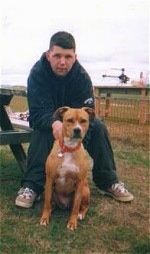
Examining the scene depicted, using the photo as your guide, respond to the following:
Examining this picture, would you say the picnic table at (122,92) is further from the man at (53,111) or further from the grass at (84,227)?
the man at (53,111)

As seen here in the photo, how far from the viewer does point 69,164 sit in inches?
133

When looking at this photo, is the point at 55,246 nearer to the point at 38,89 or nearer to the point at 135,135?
the point at 38,89

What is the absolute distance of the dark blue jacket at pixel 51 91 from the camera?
3830 mm

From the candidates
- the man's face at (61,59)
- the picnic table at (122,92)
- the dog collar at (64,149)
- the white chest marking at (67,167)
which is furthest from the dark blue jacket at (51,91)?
the picnic table at (122,92)

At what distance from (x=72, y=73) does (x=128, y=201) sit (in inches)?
51.8

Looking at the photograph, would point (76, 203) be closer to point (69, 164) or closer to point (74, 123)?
point (69, 164)

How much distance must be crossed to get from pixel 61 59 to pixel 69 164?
950 millimetres

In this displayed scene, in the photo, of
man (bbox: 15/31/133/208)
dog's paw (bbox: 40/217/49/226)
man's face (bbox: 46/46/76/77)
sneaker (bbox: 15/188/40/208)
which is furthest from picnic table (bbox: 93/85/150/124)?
dog's paw (bbox: 40/217/49/226)

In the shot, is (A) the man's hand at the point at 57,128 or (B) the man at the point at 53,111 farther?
(B) the man at the point at 53,111

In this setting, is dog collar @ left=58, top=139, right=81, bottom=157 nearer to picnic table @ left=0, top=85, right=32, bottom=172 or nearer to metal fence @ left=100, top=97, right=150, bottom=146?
picnic table @ left=0, top=85, right=32, bottom=172

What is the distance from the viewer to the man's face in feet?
12.1

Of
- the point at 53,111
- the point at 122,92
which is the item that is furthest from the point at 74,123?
the point at 122,92

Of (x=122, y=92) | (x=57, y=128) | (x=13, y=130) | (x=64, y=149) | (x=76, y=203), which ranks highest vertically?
(x=57, y=128)

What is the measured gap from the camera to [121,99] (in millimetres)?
8211
